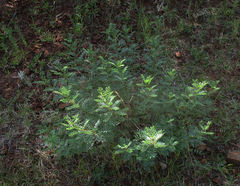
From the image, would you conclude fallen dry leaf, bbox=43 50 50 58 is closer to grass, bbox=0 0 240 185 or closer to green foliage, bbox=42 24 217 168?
grass, bbox=0 0 240 185

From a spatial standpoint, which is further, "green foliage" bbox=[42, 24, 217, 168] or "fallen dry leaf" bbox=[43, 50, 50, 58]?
"fallen dry leaf" bbox=[43, 50, 50, 58]

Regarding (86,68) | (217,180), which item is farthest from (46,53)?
→ (217,180)

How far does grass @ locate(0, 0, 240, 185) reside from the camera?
2.60 meters

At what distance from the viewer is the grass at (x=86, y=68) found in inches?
102

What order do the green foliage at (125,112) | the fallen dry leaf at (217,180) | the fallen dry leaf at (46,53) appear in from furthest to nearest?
the fallen dry leaf at (46,53) < the fallen dry leaf at (217,180) < the green foliage at (125,112)

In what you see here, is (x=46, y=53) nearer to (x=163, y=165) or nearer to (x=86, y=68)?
(x=86, y=68)

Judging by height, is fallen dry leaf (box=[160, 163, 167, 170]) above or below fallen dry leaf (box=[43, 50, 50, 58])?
below

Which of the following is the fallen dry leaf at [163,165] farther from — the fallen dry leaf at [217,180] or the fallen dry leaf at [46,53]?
the fallen dry leaf at [46,53]

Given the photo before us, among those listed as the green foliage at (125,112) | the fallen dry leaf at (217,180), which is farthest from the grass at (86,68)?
the green foliage at (125,112)

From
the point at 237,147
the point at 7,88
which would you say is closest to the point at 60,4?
the point at 7,88

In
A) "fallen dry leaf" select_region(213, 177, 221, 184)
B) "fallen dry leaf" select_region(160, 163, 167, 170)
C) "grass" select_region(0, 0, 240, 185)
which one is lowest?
"fallen dry leaf" select_region(213, 177, 221, 184)

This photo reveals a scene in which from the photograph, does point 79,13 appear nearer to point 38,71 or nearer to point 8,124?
point 38,71

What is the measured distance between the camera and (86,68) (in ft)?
9.31

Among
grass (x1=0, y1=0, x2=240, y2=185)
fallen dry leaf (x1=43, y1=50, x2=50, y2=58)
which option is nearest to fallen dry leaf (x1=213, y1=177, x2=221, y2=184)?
grass (x1=0, y1=0, x2=240, y2=185)
